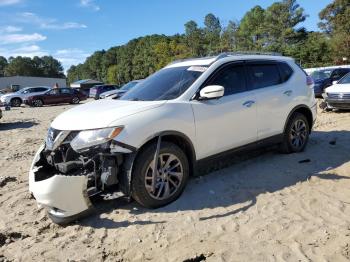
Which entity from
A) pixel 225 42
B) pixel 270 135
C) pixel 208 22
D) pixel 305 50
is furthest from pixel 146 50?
pixel 270 135

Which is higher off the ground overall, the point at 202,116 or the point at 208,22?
the point at 208,22

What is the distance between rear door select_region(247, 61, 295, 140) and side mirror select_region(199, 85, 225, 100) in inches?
42.0

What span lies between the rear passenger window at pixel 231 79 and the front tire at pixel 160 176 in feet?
4.21

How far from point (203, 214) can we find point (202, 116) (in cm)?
134

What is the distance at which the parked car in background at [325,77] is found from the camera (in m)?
20.3

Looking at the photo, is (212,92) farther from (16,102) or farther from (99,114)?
(16,102)

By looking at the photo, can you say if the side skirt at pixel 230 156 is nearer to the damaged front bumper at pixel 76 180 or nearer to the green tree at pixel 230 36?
the damaged front bumper at pixel 76 180

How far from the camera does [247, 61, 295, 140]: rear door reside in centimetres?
648

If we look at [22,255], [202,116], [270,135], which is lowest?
[22,255]

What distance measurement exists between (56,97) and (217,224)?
2973 cm

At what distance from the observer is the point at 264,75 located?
6.79 m

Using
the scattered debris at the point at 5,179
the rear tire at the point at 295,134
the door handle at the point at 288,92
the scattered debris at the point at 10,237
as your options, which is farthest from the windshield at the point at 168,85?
the scattered debris at the point at 5,179

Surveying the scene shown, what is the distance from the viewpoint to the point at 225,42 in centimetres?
7344

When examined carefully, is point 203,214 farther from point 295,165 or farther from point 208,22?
point 208,22
